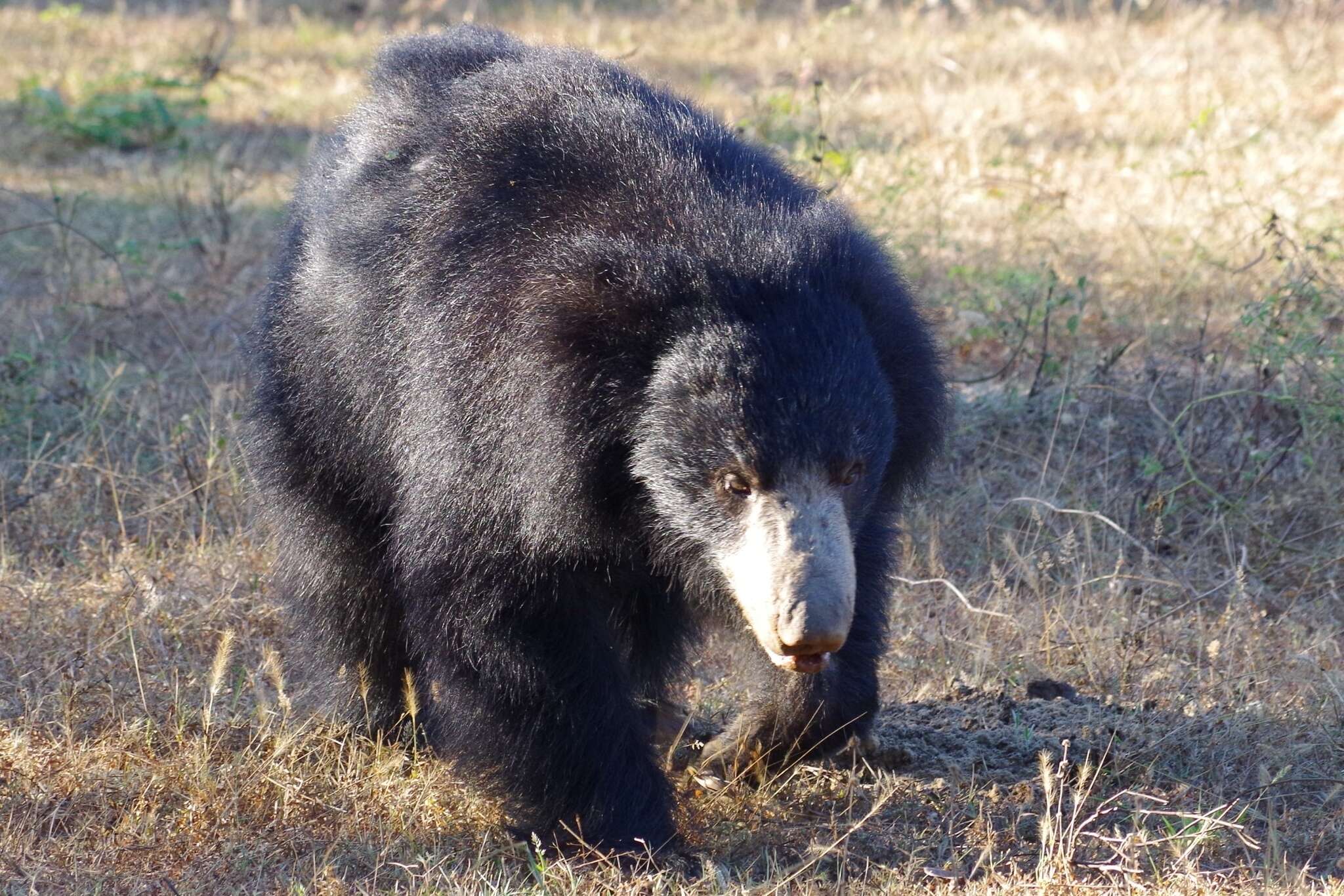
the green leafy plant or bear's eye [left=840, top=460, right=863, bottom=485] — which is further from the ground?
bear's eye [left=840, top=460, right=863, bottom=485]

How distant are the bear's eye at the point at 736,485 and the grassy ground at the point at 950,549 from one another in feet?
2.99

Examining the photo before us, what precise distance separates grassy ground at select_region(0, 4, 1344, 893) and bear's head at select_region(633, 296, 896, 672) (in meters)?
0.77

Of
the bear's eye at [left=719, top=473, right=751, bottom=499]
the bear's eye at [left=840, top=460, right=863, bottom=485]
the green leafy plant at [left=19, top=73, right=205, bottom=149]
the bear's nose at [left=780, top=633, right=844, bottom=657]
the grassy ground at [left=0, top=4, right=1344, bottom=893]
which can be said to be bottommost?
the green leafy plant at [left=19, top=73, right=205, bottom=149]

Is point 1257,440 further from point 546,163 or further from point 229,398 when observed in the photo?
point 229,398

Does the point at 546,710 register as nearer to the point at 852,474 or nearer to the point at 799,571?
the point at 799,571

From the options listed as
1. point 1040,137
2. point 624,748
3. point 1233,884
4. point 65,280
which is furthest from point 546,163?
point 1040,137

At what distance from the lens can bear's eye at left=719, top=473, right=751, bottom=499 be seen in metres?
3.00

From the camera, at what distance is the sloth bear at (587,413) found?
9.86 feet

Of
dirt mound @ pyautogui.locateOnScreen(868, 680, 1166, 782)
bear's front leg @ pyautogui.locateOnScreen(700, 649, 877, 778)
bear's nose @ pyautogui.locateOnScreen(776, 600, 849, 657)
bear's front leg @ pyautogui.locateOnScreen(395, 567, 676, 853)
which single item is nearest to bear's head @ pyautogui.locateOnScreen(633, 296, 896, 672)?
bear's nose @ pyautogui.locateOnScreen(776, 600, 849, 657)

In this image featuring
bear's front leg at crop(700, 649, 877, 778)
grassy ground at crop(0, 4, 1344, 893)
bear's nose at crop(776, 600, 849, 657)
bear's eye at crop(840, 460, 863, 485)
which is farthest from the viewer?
bear's front leg at crop(700, 649, 877, 778)

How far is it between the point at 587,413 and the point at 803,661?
2.20 feet

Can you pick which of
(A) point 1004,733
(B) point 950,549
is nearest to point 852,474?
(A) point 1004,733

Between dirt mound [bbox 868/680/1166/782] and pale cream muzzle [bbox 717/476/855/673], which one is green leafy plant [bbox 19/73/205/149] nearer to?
dirt mound [bbox 868/680/1166/782]

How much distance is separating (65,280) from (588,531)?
5.03 meters
